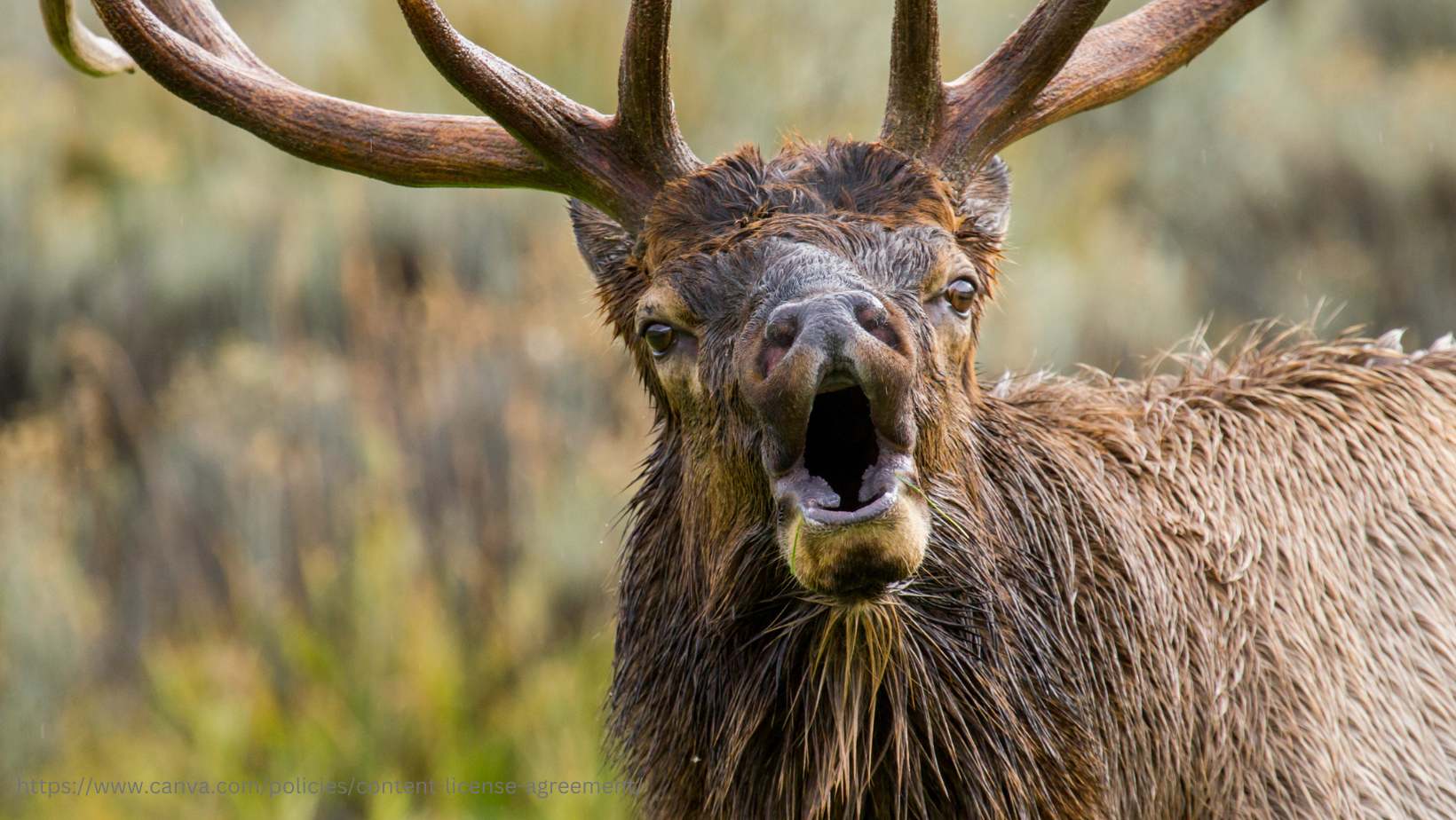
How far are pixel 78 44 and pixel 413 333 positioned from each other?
445 cm

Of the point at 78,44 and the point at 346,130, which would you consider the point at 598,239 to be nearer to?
the point at 346,130

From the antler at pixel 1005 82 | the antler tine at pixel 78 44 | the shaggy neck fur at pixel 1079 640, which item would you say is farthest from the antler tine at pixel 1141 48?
the antler tine at pixel 78 44

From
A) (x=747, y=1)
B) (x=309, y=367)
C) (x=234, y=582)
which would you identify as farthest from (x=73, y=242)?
(x=747, y=1)

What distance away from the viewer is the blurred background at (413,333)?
708 centimetres

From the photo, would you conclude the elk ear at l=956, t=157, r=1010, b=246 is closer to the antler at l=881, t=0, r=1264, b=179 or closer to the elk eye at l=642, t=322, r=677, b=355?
the antler at l=881, t=0, r=1264, b=179

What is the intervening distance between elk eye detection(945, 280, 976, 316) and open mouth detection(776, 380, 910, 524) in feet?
1.46

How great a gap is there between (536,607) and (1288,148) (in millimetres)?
5777

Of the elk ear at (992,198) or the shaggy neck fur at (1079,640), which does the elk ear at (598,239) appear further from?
the elk ear at (992,198)

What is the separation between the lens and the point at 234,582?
7.59m

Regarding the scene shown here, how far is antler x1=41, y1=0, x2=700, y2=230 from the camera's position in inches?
134

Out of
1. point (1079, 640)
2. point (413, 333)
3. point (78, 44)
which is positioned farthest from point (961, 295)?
point (413, 333)

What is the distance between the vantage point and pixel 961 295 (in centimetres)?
324

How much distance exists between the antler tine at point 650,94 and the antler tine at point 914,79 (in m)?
0.46

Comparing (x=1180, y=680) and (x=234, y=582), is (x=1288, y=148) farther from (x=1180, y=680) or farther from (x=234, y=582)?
(x=1180, y=680)
